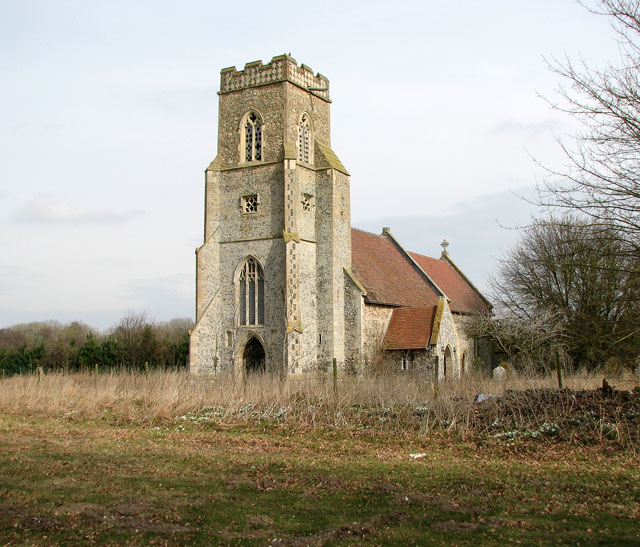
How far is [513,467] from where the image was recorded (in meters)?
10.4

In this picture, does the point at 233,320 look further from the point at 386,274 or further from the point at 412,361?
the point at 386,274

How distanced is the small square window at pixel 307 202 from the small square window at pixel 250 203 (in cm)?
201

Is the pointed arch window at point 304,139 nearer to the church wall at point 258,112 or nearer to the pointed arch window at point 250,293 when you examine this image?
the church wall at point 258,112

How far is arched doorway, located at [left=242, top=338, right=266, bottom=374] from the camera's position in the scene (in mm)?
26766

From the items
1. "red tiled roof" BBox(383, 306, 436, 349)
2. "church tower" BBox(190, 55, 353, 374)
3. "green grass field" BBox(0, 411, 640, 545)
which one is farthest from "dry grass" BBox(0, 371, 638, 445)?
"red tiled roof" BBox(383, 306, 436, 349)

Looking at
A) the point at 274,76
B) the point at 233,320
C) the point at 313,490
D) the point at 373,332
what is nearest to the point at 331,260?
the point at 373,332

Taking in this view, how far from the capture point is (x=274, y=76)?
2734 centimetres

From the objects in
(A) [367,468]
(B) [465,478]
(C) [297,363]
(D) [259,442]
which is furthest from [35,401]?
(B) [465,478]

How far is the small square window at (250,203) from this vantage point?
88.5ft

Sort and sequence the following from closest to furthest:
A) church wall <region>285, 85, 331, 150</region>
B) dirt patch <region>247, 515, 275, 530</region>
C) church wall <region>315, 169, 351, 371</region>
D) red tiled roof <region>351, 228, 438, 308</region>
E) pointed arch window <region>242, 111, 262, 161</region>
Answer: dirt patch <region>247, 515, 275, 530</region>, church wall <region>315, 169, 351, 371</region>, church wall <region>285, 85, 331, 150</region>, pointed arch window <region>242, 111, 262, 161</region>, red tiled roof <region>351, 228, 438, 308</region>

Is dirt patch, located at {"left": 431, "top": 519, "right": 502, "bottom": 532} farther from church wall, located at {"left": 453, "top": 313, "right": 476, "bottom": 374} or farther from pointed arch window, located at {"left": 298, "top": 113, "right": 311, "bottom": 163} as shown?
church wall, located at {"left": 453, "top": 313, "right": 476, "bottom": 374}

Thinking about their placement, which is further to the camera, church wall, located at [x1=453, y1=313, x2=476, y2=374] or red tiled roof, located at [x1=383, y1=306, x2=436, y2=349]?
church wall, located at [x1=453, y1=313, x2=476, y2=374]

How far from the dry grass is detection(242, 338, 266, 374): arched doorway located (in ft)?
21.9

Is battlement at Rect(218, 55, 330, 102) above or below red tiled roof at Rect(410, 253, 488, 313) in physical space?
above
